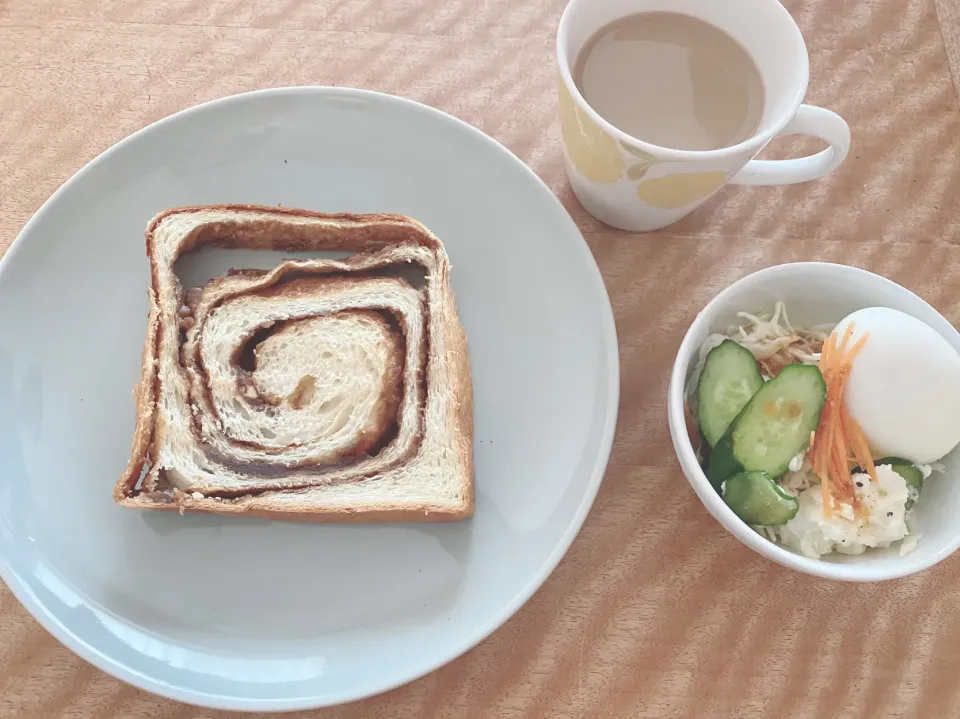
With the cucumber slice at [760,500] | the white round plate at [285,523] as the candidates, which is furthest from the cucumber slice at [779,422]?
the white round plate at [285,523]

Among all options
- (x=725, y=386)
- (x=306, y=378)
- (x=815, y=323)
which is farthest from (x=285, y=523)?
(x=815, y=323)

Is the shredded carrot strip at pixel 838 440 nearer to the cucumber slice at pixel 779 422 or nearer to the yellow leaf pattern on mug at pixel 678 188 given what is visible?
the cucumber slice at pixel 779 422

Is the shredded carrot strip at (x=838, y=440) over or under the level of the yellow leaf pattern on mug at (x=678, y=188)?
under

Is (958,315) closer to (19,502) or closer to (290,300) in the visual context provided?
(290,300)

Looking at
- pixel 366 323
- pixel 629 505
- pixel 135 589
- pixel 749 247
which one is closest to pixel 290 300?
pixel 366 323

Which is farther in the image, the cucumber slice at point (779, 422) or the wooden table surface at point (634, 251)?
the wooden table surface at point (634, 251)

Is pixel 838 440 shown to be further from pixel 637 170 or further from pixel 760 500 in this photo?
pixel 637 170
